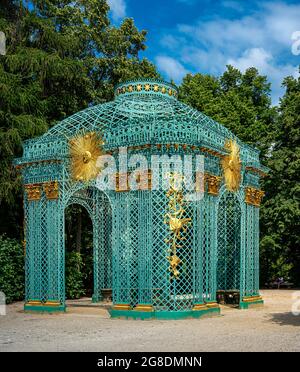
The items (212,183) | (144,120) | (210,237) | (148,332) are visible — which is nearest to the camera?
(148,332)

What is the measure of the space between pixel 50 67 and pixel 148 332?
597 inches

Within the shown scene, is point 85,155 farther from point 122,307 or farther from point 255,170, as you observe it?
point 255,170

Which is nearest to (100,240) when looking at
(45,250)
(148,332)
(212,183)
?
(45,250)

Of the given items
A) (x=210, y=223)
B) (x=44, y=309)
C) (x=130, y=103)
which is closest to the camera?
(x=210, y=223)

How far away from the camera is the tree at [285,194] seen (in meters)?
25.2

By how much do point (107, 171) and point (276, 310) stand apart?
21.8ft

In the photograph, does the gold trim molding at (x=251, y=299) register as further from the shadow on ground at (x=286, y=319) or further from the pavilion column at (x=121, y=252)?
the pavilion column at (x=121, y=252)

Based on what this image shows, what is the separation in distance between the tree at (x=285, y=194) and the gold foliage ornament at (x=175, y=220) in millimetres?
12192

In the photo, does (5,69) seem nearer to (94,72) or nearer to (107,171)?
(94,72)

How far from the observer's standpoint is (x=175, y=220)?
13.6 m

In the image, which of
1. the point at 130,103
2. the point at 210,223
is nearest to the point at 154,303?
the point at 210,223

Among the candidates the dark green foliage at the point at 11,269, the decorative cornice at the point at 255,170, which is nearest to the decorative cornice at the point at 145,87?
the decorative cornice at the point at 255,170

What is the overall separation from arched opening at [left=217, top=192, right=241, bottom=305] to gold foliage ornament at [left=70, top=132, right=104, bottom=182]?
5.25 m
